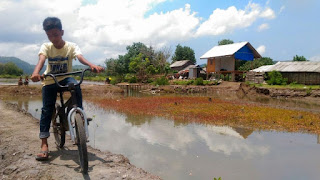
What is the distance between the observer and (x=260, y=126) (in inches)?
349

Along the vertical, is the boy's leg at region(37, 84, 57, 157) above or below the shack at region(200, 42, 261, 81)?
below

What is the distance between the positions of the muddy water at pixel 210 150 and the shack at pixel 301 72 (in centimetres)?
1968

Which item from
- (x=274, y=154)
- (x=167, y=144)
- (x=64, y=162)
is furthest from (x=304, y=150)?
(x=64, y=162)

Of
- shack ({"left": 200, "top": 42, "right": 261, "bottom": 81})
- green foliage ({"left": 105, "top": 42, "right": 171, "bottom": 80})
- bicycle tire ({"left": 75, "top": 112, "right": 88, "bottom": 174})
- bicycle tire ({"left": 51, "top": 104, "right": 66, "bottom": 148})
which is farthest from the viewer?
green foliage ({"left": 105, "top": 42, "right": 171, "bottom": 80})

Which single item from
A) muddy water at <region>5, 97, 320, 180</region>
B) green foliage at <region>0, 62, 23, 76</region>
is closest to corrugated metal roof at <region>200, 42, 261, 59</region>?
muddy water at <region>5, 97, 320, 180</region>

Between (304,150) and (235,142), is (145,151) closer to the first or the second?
(235,142)

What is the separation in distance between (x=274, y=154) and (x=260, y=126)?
10.4 ft

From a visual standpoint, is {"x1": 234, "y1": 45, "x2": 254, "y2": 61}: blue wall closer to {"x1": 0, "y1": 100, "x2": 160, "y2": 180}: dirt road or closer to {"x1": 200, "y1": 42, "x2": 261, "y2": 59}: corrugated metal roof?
{"x1": 200, "y1": 42, "x2": 261, "y2": 59}: corrugated metal roof

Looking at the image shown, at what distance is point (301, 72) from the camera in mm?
25312

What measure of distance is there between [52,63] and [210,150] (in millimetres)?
3882

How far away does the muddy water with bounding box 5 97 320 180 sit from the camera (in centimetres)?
467

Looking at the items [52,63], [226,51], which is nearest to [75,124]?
[52,63]

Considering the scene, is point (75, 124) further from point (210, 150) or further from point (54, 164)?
point (210, 150)

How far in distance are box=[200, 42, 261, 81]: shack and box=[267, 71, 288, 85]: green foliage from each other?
4.82 metres
